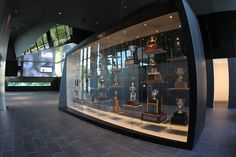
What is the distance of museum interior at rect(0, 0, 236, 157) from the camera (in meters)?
2.71

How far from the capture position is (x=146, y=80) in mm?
4113

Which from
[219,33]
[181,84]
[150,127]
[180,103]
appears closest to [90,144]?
[150,127]

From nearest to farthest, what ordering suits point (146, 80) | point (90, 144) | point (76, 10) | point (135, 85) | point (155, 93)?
point (90, 144)
point (155, 93)
point (146, 80)
point (135, 85)
point (76, 10)

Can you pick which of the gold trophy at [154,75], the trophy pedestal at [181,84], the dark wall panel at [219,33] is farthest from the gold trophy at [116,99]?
the dark wall panel at [219,33]

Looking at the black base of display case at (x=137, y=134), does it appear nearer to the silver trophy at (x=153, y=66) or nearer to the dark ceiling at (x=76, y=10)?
the silver trophy at (x=153, y=66)

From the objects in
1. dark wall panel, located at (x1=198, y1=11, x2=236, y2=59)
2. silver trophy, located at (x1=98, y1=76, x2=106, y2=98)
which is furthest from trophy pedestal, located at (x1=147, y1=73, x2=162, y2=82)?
dark wall panel, located at (x1=198, y1=11, x2=236, y2=59)

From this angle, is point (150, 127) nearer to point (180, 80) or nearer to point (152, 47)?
point (180, 80)

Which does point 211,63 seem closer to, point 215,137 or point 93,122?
point 215,137

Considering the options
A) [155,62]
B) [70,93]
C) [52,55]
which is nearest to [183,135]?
[155,62]

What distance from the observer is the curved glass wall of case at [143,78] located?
3.53m

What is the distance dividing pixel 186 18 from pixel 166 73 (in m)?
1.61

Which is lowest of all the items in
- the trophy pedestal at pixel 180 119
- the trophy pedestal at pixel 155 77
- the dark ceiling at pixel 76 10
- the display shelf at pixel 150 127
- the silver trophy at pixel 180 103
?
the display shelf at pixel 150 127

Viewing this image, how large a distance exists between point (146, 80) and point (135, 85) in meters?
0.84

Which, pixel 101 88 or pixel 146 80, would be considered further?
pixel 101 88
